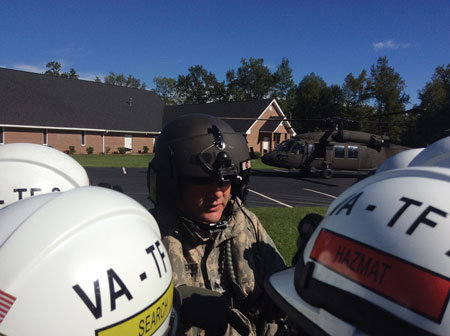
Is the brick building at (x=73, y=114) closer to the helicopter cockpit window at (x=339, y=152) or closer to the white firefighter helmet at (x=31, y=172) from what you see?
the helicopter cockpit window at (x=339, y=152)

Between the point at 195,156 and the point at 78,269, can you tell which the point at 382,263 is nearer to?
the point at 78,269

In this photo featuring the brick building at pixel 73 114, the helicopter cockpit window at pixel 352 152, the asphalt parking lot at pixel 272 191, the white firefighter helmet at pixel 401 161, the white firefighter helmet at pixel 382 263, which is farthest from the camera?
the brick building at pixel 73 114

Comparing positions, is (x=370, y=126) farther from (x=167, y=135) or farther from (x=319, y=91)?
(x=167, y=135)

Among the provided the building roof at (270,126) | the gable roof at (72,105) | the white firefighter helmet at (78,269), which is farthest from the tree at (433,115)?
the white firefighter helmet at (78,269)

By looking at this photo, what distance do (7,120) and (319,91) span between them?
45.6 metres

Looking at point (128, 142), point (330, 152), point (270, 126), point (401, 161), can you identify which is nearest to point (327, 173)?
point (330, 152)

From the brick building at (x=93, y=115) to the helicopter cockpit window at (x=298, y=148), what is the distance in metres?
14.3

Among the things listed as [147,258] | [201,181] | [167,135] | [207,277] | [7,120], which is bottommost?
[207,277]

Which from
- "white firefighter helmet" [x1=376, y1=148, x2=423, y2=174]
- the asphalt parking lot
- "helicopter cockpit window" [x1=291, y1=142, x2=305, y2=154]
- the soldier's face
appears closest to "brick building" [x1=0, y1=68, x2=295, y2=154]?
"helicopter cockpit window" [x1=291, y1=142, x2=305, y2=154]

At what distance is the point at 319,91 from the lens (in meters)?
55.0

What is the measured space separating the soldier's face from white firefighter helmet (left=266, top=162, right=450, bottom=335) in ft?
2.88

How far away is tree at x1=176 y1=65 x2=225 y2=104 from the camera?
6888cm

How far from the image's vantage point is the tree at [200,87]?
68875 millimetres

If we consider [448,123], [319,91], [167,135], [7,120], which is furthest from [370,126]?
[167,135]
